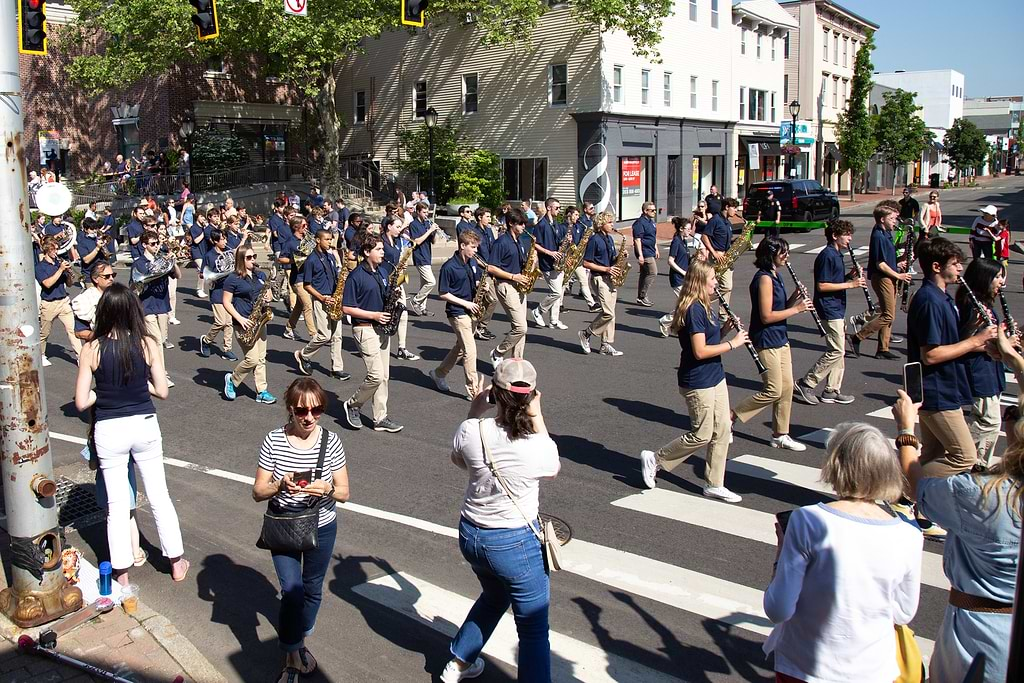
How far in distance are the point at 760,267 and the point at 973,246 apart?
40.8ft

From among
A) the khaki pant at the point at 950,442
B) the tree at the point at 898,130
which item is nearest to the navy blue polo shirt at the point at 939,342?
the khaki pant at the point at 950,442

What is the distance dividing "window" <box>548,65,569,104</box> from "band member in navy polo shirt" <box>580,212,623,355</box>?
22.3m

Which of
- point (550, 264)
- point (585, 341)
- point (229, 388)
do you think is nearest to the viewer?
point (229, 388)

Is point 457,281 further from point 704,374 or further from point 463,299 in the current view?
point 704,374

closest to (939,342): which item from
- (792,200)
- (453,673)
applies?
(453,673)

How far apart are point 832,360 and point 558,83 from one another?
91.3 ft

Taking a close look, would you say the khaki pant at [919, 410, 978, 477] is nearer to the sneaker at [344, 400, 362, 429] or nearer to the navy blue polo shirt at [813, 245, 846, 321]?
the navy blue polo shirt at [813, 245, 846, 321]

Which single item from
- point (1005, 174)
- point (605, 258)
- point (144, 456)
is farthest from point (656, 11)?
point (1005, 174)

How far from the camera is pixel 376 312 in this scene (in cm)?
984

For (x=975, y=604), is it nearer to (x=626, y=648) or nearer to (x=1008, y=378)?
(x=626, y=648)

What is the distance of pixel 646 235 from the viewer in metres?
17.6

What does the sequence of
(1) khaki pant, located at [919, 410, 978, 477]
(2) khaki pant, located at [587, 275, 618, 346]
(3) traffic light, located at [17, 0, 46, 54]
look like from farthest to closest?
1. (3) traffic light, located at [17, 0, 46, 54]
2. (2) khaki pant, located at [587, 275, 618, 346]
3. (1) khaki pant, located at [919, 410, 978, 477]

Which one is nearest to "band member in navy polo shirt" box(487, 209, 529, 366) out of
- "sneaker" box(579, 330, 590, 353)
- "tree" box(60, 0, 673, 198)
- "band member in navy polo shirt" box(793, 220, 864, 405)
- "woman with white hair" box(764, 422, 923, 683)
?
"sneaker" box(579, 330, 590, 353)

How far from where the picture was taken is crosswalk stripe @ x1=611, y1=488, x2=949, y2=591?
22.7 feet
